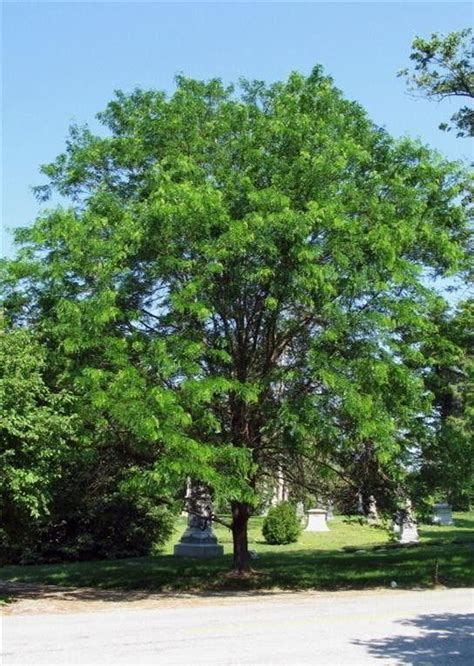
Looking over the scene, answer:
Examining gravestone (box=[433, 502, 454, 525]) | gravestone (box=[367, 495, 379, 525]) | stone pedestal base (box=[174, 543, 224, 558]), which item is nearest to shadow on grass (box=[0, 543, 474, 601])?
stone pedestal base (box=[174, 543, 224, 558])

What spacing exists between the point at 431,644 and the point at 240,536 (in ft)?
29.2

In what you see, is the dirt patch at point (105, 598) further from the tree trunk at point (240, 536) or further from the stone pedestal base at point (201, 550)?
the stone pedestal base at point (201, 550)

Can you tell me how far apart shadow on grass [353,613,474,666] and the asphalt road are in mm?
12

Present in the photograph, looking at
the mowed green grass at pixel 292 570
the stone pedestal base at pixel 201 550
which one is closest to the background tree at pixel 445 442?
the mowed green grass at pixel 292 570

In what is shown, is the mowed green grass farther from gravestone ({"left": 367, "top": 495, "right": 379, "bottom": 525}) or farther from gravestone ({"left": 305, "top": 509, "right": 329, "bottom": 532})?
gravestone ({"left": 305, "top": 509, "right": 329, "bottom": 532})

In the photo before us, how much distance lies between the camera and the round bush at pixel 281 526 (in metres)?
28.7

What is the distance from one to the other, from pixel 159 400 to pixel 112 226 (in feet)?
13.2

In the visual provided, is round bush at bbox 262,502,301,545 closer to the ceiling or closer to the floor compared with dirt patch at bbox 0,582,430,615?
closer to the ceiling

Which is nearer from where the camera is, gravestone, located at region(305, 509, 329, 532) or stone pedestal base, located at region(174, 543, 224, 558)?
stone pedestal base, located at region(174, 543, 224, 558)

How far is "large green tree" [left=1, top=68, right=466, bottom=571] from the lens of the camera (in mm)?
14031

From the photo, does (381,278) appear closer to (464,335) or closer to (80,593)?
(464,335)

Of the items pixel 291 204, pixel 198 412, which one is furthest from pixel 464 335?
pixel 198 412

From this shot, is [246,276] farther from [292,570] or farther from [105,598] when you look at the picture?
[292,570]

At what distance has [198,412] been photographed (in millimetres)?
14383
